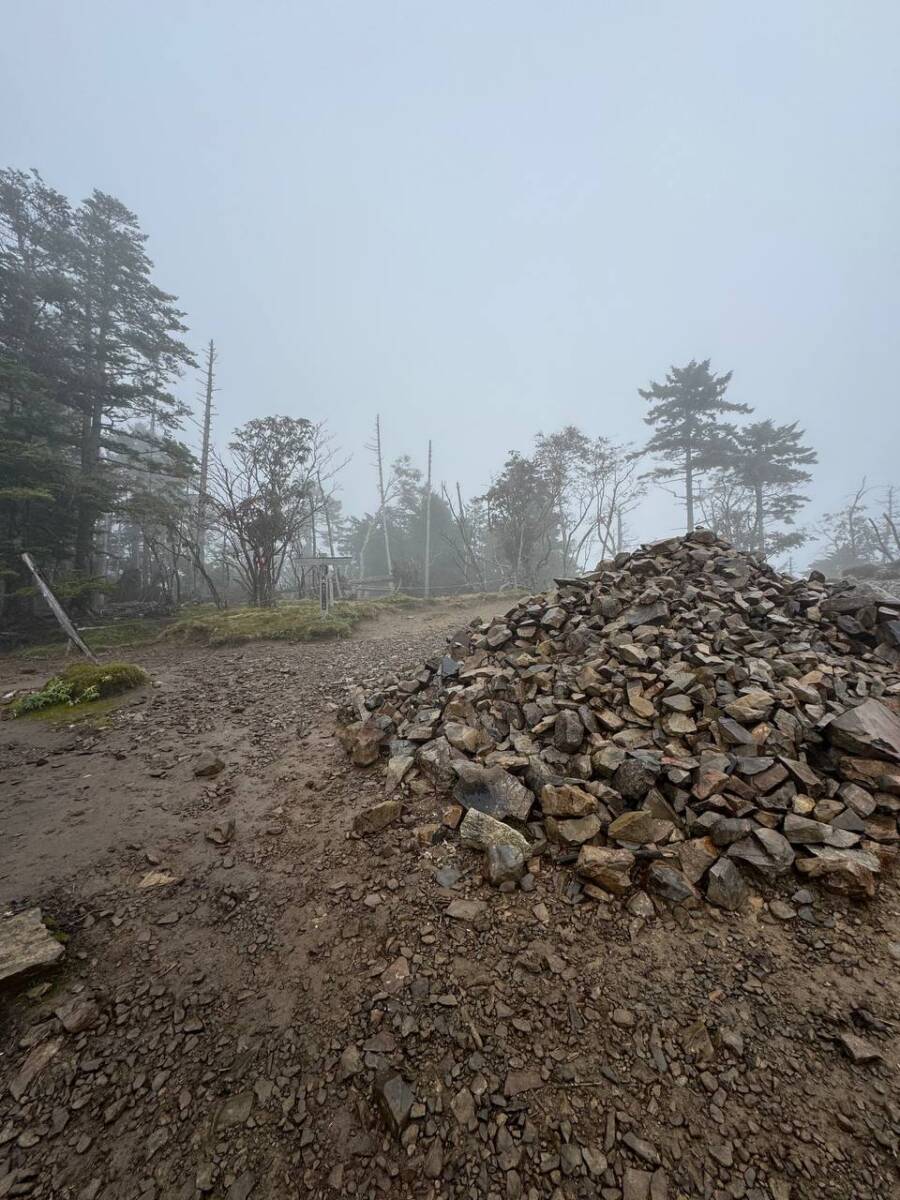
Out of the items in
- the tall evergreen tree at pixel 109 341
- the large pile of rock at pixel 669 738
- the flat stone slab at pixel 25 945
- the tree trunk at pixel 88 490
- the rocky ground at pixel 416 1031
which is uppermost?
the tall evergreen tree at pixel 109 341

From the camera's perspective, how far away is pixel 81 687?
576 centimetres

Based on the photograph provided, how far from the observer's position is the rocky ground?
5.03 ft

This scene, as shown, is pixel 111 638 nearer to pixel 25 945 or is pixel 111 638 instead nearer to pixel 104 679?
pixel 104 679

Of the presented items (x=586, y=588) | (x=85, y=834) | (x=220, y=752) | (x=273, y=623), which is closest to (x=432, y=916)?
(x=85, y=834)

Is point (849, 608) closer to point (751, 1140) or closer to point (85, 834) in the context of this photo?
point (751, 1140)

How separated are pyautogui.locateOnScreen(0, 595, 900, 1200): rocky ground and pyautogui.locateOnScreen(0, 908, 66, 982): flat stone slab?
0.09 m

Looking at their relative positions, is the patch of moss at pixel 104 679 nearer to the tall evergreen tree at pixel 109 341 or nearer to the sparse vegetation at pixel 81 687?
the sparse vegetation at pixel 81 687

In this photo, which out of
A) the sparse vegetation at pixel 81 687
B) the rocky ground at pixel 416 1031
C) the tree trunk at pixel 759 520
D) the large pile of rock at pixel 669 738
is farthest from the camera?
the tree trunk at pixel 759 520

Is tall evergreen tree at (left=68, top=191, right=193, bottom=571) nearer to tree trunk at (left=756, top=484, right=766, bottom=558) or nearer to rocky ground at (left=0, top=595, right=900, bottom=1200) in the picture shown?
rocky ground at (left=0, top=595, right=900, bottom=1200)

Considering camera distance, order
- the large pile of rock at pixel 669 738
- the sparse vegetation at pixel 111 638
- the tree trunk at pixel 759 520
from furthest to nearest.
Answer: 1. the tree trunk at pixel 759 520
2. the sparse vegetation at pixel 111 638
3. the large pile of rock at pixel 669 738

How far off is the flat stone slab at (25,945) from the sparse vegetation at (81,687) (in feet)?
13.3

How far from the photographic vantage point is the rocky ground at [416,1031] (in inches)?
60.3

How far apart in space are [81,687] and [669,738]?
288 inches

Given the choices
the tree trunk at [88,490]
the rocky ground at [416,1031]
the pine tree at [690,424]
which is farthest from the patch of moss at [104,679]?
the pine tree at [690,424]
